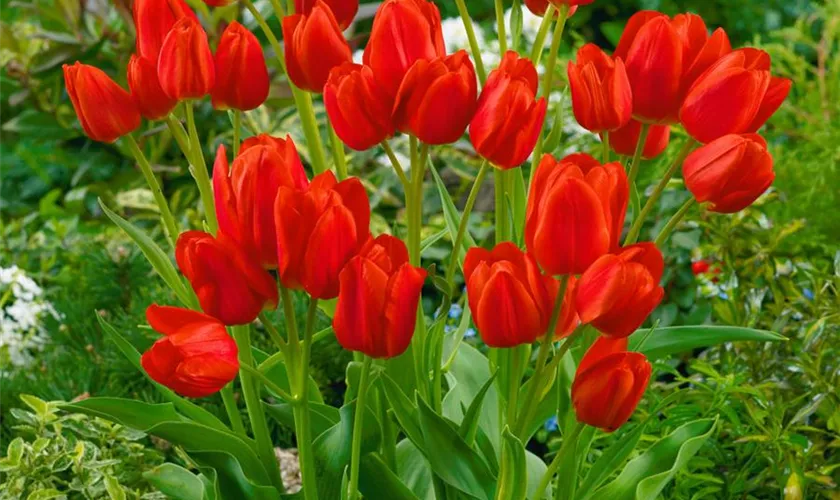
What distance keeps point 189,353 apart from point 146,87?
28 cm

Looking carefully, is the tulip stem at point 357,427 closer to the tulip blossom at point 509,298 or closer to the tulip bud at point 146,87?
the tulip blossom at point 509,298

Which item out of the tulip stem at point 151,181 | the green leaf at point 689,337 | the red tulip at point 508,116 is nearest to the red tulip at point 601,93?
the red tulip at point 508,116

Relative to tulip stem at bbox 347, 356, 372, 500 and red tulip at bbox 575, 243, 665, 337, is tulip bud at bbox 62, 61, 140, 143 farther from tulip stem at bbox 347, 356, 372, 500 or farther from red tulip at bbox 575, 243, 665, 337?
red tulip at bbox 575, 243, 665, 337

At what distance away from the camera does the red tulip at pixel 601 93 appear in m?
0.93

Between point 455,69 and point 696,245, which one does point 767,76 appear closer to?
point 455,69

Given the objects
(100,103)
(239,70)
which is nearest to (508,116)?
(239,70)

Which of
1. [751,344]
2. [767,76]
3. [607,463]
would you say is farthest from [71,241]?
[767,76]

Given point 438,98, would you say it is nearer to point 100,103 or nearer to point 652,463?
point 100,103

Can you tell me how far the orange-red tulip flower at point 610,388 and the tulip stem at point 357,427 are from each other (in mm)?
172

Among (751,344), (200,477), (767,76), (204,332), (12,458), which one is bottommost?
(751,344)

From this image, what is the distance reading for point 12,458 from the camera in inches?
56.2

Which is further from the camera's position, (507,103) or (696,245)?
(696,245)

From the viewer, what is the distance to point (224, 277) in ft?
2.83

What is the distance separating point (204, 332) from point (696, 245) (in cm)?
163
